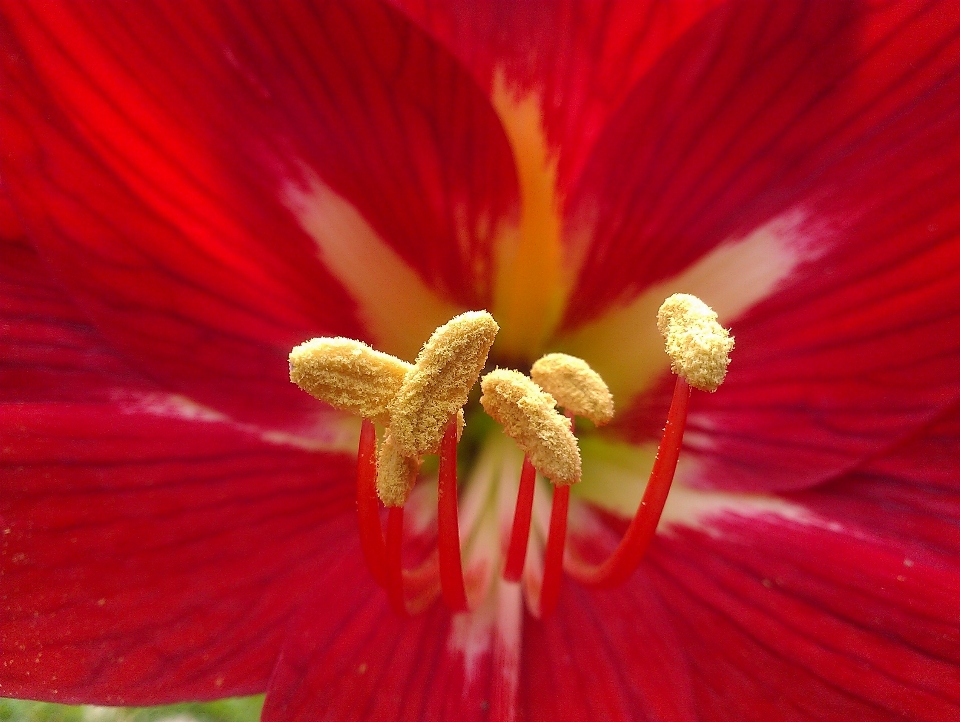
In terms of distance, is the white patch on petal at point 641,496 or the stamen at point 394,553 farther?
the white patch on petal at point 641,496

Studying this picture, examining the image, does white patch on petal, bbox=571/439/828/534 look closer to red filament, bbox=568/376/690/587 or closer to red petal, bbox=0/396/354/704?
red filament, bbox=568/376/690/587

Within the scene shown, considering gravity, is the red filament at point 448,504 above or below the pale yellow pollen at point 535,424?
below

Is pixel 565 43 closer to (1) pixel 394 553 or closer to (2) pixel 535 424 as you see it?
(2) pixel 535 424

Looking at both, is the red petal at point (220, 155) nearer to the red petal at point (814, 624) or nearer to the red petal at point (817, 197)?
the red petal at point (817, 197)

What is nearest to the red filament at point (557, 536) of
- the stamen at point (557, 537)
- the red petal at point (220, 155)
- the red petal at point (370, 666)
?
the stamen at point (557, 537)

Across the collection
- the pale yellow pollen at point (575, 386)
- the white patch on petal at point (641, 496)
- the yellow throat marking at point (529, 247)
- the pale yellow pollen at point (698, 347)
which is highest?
the yellow throat marking at point (529, 247)
